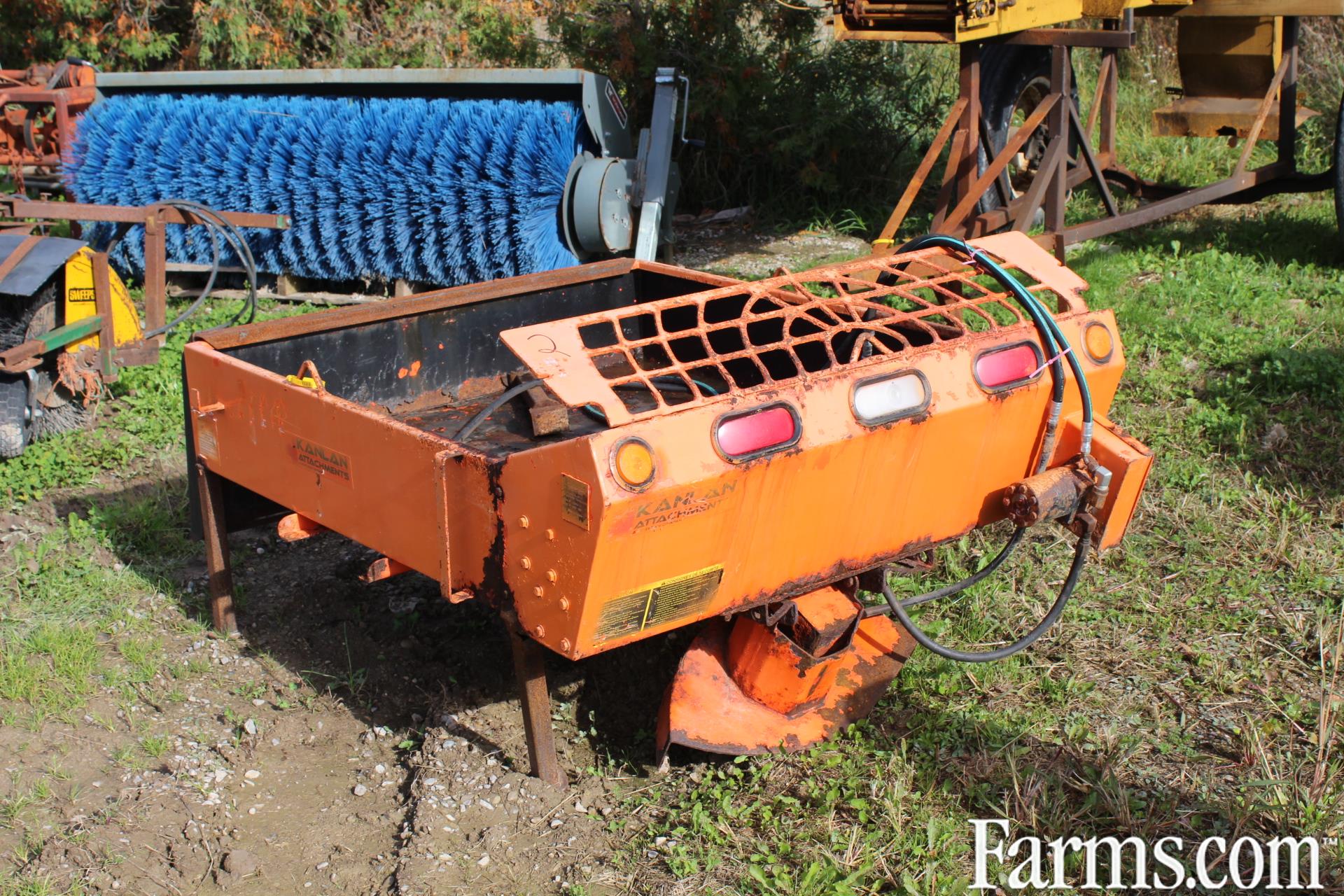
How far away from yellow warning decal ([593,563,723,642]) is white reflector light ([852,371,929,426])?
472 mm

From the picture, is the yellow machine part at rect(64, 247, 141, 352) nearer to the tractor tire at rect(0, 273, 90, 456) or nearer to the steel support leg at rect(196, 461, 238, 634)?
the tractor tire at rect(0, 273, 90, 456)

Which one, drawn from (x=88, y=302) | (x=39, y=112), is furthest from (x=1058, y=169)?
(x=39, y=112)

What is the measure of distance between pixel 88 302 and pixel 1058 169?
4313 mm

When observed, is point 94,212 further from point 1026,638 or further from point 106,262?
point 1026,638

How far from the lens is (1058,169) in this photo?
5520 mm

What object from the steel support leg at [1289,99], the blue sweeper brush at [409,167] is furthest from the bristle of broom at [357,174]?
the steel support leg at [1289,99]

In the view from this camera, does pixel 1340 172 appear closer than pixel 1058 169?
No

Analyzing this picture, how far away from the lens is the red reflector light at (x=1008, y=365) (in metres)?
2.94

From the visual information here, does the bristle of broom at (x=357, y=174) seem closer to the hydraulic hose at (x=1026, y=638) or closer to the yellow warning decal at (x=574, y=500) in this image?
the hydraulic hose at (x=1026, y=638)

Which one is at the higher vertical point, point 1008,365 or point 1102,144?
point 1102,144

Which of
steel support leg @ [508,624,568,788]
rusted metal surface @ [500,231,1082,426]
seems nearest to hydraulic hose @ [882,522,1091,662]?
rusted metal surface @ [500,231,1082,426]

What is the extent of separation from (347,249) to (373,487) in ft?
13.7

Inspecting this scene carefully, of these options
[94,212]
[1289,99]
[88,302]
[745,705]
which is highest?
[1289,99]

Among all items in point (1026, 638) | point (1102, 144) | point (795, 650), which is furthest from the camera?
point (1102, 144)
